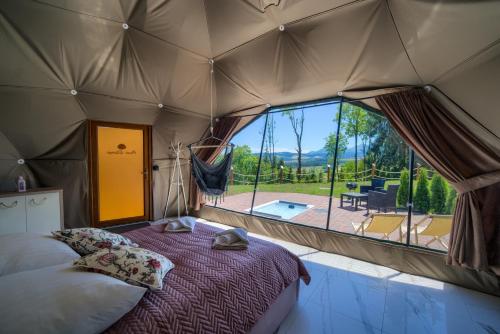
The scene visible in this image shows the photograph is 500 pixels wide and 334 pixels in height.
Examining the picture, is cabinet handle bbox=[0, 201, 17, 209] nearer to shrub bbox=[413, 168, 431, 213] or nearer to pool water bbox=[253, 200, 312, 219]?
pool water bbox=[253, 200, 312, 219]

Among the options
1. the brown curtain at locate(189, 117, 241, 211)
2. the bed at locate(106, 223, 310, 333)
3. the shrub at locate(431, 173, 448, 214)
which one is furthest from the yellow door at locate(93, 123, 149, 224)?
the shrub at locate(431, 173, 448, 214)

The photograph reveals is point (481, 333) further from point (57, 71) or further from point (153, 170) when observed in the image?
point (57, 71)

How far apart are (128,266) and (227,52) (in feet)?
9.97

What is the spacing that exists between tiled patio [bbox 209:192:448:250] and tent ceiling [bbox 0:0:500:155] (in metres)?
1.69

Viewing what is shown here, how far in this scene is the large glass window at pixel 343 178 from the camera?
278 cm

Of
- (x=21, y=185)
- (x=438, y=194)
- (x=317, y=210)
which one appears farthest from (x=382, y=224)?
(x=21, y=185)

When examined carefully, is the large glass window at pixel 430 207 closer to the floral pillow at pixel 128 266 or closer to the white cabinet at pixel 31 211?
the floral pillow at pixel 128 266

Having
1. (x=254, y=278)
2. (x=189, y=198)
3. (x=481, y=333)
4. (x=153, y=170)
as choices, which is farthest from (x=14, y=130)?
(x=481, y=333)

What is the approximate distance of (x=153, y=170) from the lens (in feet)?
13.6

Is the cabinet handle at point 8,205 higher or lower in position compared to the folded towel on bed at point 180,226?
higher

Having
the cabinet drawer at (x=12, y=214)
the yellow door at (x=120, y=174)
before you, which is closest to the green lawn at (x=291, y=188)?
the yellow door at (x=120, y=174)

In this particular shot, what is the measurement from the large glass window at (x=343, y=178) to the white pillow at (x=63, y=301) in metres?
Answer: 2.82

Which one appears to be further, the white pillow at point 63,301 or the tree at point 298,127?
the tree at point 298,127

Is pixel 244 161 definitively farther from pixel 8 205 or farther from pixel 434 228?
pixel 8 205
